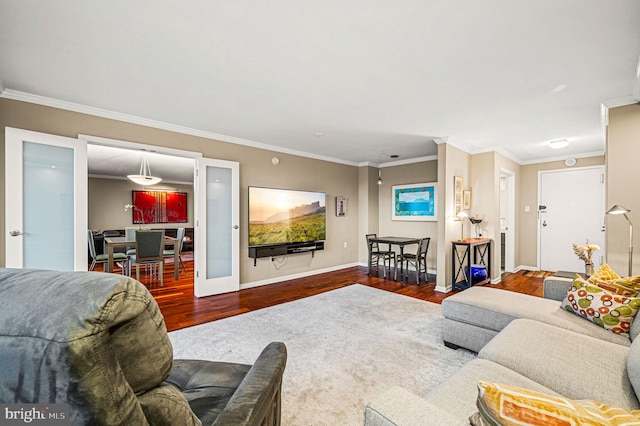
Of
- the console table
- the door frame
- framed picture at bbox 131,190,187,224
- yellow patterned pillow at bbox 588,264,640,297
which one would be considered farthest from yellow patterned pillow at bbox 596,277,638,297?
framed picture at bbox 131,190,187,224

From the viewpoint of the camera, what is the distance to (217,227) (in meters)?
4.26

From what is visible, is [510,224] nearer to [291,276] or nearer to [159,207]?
[291,276]

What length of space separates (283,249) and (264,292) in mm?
840

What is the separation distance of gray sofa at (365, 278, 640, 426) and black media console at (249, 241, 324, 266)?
10.4 ft

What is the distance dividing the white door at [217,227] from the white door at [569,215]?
5.96 m

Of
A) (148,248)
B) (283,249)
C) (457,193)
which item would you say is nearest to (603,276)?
(457,193)

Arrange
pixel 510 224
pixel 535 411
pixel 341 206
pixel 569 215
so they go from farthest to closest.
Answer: pixel 341 206 → pixel 510 224 → pixel 569 215 → pixel 535 411

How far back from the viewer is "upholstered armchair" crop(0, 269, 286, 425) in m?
0.49

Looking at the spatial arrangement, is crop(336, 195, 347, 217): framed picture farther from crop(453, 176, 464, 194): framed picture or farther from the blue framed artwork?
crop(453, 176, 464, 194): framed picture

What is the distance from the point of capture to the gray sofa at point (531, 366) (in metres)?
0.97

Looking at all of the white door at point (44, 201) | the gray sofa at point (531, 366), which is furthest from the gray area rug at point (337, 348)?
the white door at point (44, 201)

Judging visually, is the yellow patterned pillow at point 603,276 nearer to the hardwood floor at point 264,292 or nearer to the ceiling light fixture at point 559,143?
the hardwood floor at point 264,292

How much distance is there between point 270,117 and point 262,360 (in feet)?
9.58

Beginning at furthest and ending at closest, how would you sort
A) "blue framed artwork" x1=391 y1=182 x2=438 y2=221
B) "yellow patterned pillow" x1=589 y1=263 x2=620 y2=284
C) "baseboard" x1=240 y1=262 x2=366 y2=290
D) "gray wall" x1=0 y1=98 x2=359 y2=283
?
"blue framed artwork" x1=391 y1=182 x2=438 y2=221 → "baseboard" x1=240 y1=262 x2=366 y2=290 → "gray wall" x1=0 y1=98 x2=359 y2=283 → "yellow patterned pillow" x1=589 y1=263 x2=620 y2=284
